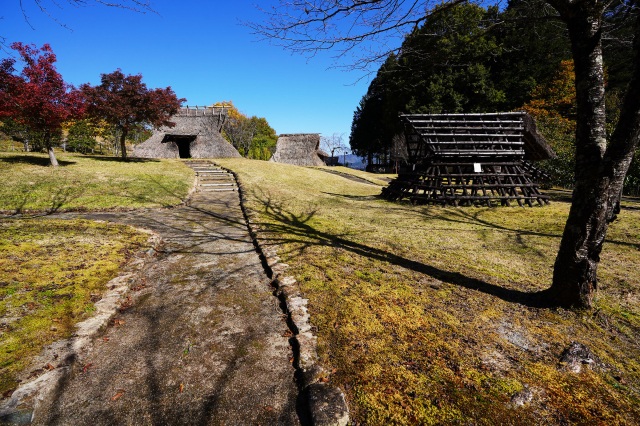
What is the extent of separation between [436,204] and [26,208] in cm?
1397

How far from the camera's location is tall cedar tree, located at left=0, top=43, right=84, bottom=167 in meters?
11.6

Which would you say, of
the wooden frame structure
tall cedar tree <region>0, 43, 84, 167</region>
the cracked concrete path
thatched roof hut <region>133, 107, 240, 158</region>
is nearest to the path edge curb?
the cracked concrete path

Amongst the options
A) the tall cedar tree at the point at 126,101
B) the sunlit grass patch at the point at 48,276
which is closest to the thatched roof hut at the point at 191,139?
the tall cedar tree at the point at 126,101

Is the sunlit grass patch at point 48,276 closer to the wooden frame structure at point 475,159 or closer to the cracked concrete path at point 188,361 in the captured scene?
the cracked concrete path at point 188,361

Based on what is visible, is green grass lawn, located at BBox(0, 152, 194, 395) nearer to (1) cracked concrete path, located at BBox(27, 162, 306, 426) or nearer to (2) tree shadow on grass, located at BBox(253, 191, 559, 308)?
(1) cracked concrete path, located at BBox(27, 162, 306, 426)

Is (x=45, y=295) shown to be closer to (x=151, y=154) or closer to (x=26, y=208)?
(x=26, y=208)

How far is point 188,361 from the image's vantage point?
8.63 ft

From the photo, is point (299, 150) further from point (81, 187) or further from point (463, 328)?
point (463, 328)

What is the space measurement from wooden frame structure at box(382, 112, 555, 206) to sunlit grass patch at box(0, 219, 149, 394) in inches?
387

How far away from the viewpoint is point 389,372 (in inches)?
95.0

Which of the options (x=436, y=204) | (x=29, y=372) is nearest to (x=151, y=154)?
(x=436, y=204)

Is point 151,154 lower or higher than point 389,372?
higher

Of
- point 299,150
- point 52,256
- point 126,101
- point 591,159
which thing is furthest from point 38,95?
point 299,150

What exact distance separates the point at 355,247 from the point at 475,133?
8812 mm
